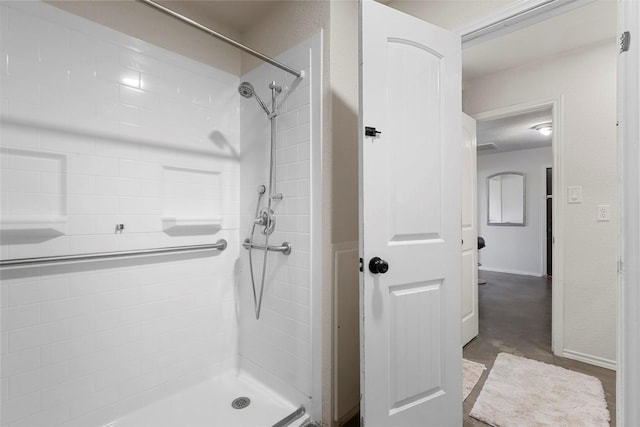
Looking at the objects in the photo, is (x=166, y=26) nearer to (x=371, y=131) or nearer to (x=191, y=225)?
(x=191, y=225)

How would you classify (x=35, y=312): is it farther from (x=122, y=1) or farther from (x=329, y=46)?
(x=329, y=46)

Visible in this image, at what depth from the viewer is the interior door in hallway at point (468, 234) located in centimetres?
257

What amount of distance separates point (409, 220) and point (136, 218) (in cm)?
146

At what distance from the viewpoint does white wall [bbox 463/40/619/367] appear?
2.30 metres

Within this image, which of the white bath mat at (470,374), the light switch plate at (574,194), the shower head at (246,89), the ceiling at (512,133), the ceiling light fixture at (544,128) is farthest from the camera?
the ceiling light fixture at (544,128)

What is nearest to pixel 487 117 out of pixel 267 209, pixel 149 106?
pixel 267 209

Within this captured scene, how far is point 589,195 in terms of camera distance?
2.40m

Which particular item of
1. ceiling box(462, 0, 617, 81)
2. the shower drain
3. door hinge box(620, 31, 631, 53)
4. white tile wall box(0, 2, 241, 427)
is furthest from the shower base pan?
ceiling box(462, 0, 617, 81)

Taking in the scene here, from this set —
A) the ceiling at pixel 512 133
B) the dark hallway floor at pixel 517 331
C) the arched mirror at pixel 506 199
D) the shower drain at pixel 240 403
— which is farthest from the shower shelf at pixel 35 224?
the arched mirror at pixel 506 199

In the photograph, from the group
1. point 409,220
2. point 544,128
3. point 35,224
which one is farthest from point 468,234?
point 35,224

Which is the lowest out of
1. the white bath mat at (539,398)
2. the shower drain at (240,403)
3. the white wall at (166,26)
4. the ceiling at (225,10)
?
the white bath mat at (539,398)

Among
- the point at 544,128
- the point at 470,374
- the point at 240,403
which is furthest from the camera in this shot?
the point at 544,128

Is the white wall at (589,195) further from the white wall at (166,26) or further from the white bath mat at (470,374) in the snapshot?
the white wall at (166,26)

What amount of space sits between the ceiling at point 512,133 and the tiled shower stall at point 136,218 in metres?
2.84
